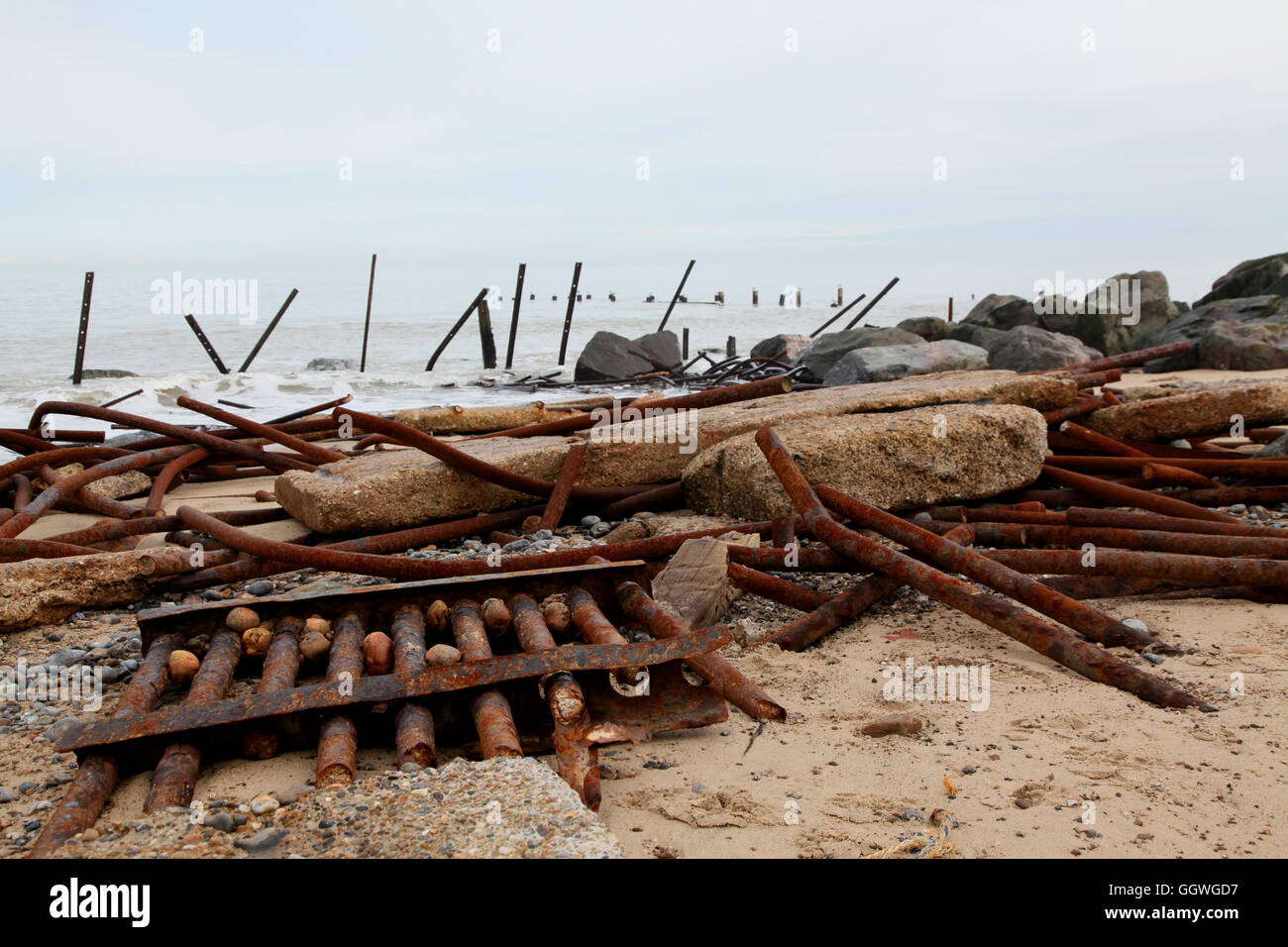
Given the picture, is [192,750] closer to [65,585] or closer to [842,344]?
[65,585]

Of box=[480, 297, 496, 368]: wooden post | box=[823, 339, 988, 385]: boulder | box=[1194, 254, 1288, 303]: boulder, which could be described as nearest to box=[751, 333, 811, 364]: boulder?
box=[480, 297, 496, 368]: wooden post

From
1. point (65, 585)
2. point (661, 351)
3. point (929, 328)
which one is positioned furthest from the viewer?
point (929, 328)

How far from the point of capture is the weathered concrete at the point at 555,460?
5070mm

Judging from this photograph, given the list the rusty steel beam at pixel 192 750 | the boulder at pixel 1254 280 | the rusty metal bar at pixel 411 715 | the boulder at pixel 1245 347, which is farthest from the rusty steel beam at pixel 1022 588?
the boulder at pixel 1254 280

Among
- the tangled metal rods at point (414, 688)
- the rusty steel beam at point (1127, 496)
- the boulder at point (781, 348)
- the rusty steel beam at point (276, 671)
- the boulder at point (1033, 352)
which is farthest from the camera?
the boulder at point (781, 348)

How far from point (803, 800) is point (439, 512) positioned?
3498mm

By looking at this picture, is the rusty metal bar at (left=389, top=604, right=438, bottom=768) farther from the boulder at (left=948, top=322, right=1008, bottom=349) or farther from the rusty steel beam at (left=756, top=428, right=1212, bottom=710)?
the boulder at (left=948, top=322, right=1008, bottom=349)

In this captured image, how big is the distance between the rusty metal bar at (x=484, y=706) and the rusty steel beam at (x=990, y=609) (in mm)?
1425

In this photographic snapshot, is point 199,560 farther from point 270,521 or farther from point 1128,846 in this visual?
point 1128,846

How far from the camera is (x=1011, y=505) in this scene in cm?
496

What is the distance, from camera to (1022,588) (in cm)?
Result: 314

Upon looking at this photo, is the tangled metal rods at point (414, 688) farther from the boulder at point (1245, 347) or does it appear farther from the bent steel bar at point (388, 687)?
the boulder at point (1245, 347)

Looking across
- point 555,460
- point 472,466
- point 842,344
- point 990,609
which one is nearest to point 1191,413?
point 990,609

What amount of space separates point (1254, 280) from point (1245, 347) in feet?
Result: 33.3
